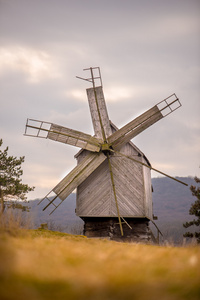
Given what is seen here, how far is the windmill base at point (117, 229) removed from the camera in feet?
50.4

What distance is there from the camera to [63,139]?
15.7 m

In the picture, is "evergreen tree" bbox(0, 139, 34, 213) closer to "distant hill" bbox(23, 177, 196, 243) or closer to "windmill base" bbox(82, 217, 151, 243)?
"windmill base" bbox(82, 217, 151, 243)

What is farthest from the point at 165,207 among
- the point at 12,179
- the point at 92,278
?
the point at 92,278

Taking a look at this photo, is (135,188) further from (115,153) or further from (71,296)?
(71,296)

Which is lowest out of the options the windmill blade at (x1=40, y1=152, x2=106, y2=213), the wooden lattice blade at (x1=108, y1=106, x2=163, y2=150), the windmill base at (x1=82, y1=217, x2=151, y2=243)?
the windmill base at (x1=82, y1=217, x2=151, y2=243)

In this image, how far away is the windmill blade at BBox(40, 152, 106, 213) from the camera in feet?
50.0

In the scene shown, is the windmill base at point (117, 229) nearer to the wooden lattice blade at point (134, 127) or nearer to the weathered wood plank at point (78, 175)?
the weathered wood plank at point (78, 175)

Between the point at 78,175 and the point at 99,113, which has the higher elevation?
the point at 99,113

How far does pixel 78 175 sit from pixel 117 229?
10.6 ft

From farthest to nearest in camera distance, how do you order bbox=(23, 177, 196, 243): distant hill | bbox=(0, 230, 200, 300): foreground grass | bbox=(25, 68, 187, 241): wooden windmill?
bbox=(23, 177, 196, 243): distant hill
bbox=(25, 68, 187, 241): wooden windmill
bbox=(0, 230, 200, 300): foreground grass

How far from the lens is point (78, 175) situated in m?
15.3

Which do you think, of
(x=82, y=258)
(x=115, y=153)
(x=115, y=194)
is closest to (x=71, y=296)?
(x=82, y=258)

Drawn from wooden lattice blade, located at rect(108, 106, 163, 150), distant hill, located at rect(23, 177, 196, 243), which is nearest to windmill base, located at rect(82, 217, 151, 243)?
wooden lattice blade, located at rect(108, 106, 163, 150)

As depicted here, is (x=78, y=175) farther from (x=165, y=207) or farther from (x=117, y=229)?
(x=165, y=207)
